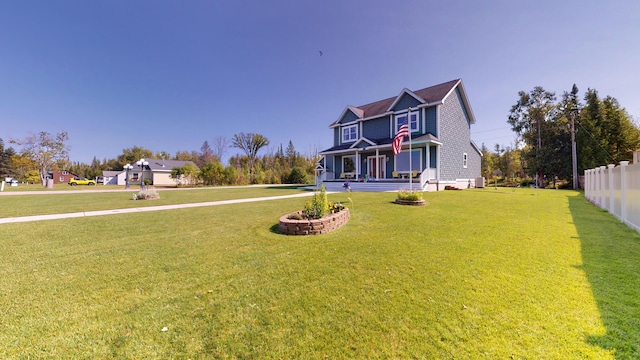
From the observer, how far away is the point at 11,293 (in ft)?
9.02

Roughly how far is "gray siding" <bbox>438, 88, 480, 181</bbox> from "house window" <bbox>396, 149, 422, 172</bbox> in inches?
67.2

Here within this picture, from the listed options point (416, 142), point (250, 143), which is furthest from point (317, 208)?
point (250, 143)

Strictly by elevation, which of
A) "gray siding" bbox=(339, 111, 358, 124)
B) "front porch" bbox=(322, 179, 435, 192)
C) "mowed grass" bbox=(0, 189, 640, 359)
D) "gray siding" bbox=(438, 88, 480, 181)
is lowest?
"mowed grass" bbox=(0, 189, 640, 359)

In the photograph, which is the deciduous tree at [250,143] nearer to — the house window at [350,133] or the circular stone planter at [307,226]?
the house window at [350,133]

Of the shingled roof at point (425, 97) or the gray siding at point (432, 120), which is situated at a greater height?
the shingled roof at point (425, 97)

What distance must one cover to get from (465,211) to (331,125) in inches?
710

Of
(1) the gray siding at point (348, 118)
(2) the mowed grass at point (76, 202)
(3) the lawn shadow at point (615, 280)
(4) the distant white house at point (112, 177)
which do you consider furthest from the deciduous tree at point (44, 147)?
(3) the lawn shadow at point (615, 280)

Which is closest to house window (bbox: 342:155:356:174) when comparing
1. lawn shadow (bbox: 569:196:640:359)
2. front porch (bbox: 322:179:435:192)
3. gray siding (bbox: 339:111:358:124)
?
front porch (bbox: 322:179:435:192)

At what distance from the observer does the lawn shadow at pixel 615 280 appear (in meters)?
1.91

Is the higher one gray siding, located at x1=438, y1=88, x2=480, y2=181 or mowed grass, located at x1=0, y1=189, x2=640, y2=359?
gray siding, located at x1=438, y1=88, x2=480, y2=181

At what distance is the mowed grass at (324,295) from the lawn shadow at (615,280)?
0.02 m

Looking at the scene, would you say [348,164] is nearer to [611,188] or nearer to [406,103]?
[406,103]

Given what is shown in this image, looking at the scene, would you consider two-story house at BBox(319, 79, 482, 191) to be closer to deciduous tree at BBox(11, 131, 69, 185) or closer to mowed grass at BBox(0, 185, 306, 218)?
mowed grass at BBox(0, 185, 306, 218)

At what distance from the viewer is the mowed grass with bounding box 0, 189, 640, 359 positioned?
1.89m
